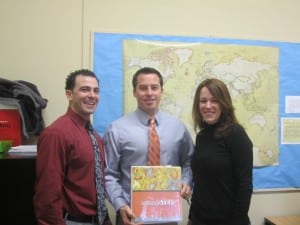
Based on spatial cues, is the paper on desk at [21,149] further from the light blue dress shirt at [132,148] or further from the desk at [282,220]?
the desk at [282,220]

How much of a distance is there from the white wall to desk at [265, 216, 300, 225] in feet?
0.19

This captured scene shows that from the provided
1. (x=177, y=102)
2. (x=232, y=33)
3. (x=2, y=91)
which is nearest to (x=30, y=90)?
(x=2, y=91)

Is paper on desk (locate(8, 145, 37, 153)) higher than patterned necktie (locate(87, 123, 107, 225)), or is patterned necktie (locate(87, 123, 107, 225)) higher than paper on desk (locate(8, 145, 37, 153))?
paper on desk (locate(8, 145, 37, 153))

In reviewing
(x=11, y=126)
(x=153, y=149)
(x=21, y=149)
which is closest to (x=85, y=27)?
(x=11, y=126)

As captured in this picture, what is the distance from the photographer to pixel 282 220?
2.57 meters

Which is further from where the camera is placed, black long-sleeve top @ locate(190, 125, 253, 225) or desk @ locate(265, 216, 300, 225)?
desk @ locate(265, 216, 300, 225)

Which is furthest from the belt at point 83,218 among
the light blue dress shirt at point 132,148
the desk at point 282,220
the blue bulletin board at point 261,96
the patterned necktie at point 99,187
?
the desk at point 282,220

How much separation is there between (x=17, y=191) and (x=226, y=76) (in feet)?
5.82

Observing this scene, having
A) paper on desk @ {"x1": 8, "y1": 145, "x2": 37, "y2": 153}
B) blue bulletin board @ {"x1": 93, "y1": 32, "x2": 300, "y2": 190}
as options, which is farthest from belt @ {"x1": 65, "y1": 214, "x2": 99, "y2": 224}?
blue bulletin board @ {"x1": 93, "y1": 32, "x2": 300, "y2": 190}

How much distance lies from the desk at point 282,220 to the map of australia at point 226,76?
46 centimetres

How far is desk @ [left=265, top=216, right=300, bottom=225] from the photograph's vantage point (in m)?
2.50

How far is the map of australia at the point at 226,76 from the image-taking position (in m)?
2.46

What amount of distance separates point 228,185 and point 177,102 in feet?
3.32

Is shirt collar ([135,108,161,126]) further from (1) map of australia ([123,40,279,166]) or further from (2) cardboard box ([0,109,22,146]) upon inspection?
(2) cardboard box ([0,109,22,146])
